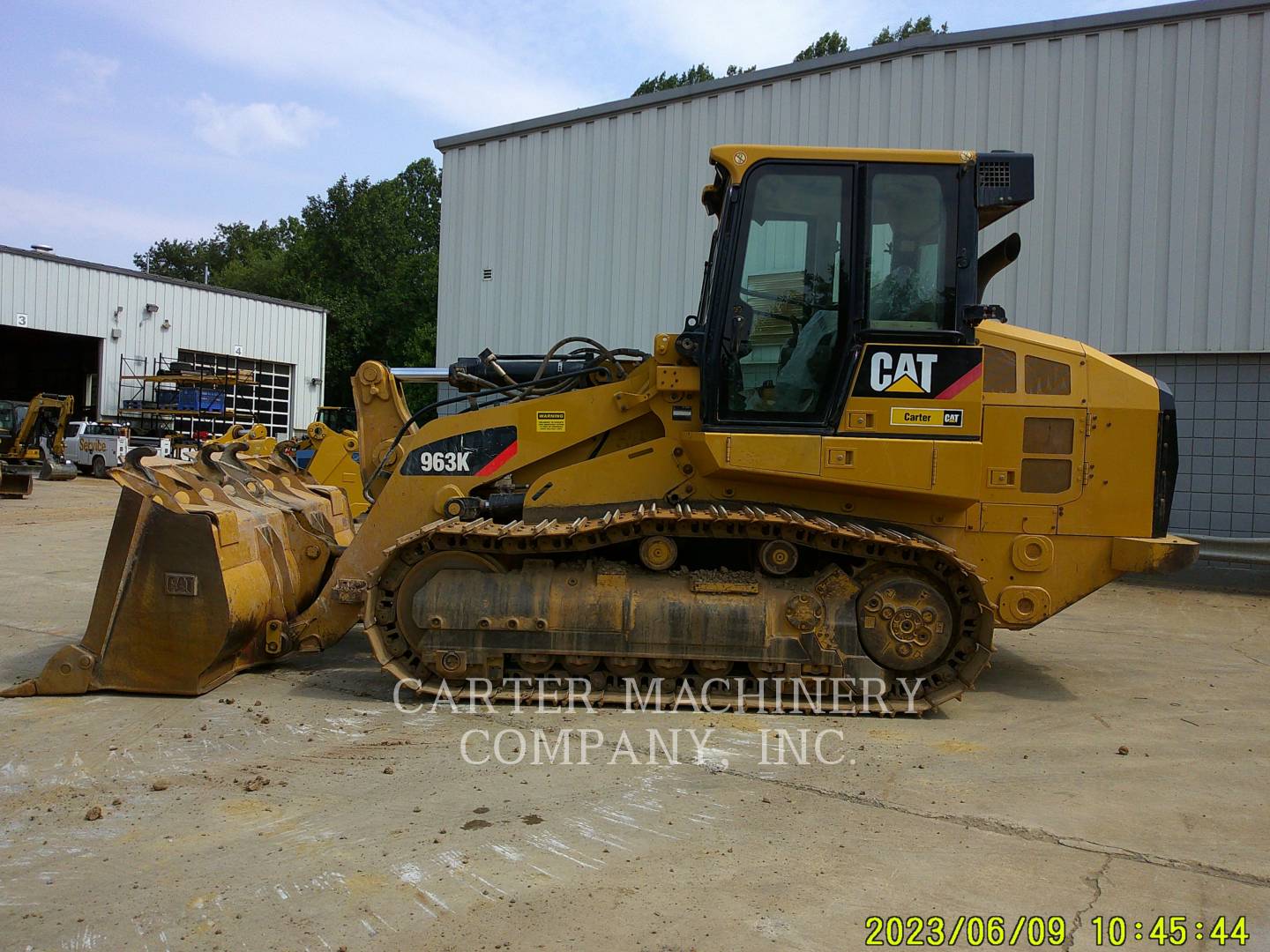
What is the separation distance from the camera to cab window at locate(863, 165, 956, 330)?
5598 millimetres

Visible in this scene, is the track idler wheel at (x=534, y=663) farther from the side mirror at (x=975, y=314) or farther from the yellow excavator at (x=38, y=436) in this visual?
the yellow excavator at (x=38, y=436)

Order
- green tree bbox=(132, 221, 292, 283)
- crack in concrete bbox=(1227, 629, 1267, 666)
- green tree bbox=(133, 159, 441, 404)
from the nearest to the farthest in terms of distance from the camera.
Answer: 1. crack in concrete bbox=(1227, 629, 1267, 666)
2. green tree bbox=(133, 159, 441, 404)
3. green tree bbox=(132, 221, 292, 283)

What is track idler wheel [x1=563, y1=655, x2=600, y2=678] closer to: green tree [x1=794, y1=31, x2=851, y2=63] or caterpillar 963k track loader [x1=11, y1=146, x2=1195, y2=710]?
caterpillar 963k track loader [x1=11, y1=146, x2=1195, y2=710]

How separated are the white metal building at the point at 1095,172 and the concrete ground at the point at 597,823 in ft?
22.5

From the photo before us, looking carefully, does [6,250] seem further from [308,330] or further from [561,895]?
[561,895]

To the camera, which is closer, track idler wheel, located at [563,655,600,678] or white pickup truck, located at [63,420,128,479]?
track idler wheel, located at [563,655,600,678]

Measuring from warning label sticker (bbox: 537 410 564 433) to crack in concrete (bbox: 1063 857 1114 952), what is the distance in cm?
381

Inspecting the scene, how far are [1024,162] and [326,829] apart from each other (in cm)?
512

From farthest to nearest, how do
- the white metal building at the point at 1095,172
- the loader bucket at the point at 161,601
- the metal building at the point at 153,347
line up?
1. the metal building at the point at 153,347
2. the white metal building at the point at 1095,172
3. the loader bucket at the point at 161,601

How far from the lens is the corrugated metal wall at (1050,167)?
1147 cm

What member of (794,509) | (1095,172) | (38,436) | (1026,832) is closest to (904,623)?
(794,509)

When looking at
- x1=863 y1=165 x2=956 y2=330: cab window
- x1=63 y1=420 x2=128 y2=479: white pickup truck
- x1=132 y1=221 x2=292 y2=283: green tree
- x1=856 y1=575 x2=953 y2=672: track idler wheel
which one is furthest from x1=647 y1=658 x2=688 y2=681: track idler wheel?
x1=132 y1=221 x2=292 y2=283: green tree

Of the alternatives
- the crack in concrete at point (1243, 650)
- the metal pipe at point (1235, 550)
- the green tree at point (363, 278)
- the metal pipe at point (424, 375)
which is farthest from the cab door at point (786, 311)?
the green tree at point (363, 278)

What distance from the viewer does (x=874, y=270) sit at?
18.4 feet
